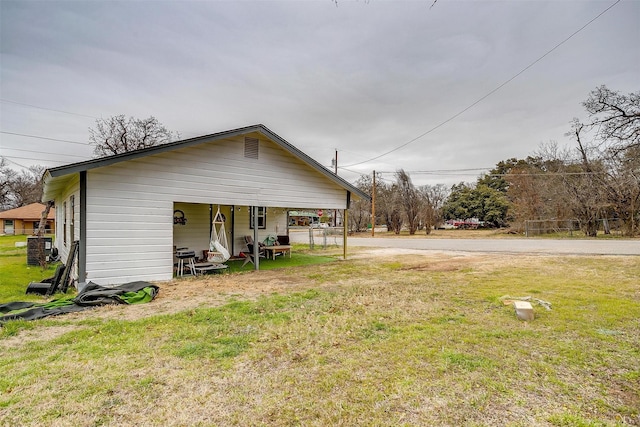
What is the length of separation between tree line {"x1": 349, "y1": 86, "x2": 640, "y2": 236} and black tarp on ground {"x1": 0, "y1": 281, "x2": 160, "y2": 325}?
56.4ft

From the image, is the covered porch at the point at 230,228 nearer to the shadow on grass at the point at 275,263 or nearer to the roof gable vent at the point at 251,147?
the shadow on grass at the point at 275,263

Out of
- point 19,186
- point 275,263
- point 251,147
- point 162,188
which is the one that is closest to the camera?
point 162,188

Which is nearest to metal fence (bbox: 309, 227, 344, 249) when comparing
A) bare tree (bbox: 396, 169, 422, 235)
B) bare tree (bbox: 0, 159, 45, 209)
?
bare tree (bbox: 396, 169, 422, 235)

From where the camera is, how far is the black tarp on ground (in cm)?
457

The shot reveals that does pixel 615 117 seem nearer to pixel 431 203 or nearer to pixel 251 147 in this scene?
pixel 251 147

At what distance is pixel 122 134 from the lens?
23.8 m

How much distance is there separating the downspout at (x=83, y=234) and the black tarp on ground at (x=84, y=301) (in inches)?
15.7

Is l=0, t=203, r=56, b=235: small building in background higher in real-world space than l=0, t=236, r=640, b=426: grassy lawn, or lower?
higher

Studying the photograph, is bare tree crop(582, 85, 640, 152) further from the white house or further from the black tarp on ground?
the black tarp on ground

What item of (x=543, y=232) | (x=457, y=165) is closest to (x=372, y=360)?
(x=543, y=232)

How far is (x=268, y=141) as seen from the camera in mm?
9102

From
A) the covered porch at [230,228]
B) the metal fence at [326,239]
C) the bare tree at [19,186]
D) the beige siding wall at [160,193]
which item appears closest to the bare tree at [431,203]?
the metal fence at [326,239]

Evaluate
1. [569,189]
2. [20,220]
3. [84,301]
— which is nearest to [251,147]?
[84,301]

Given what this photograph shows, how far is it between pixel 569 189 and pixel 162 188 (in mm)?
25145
